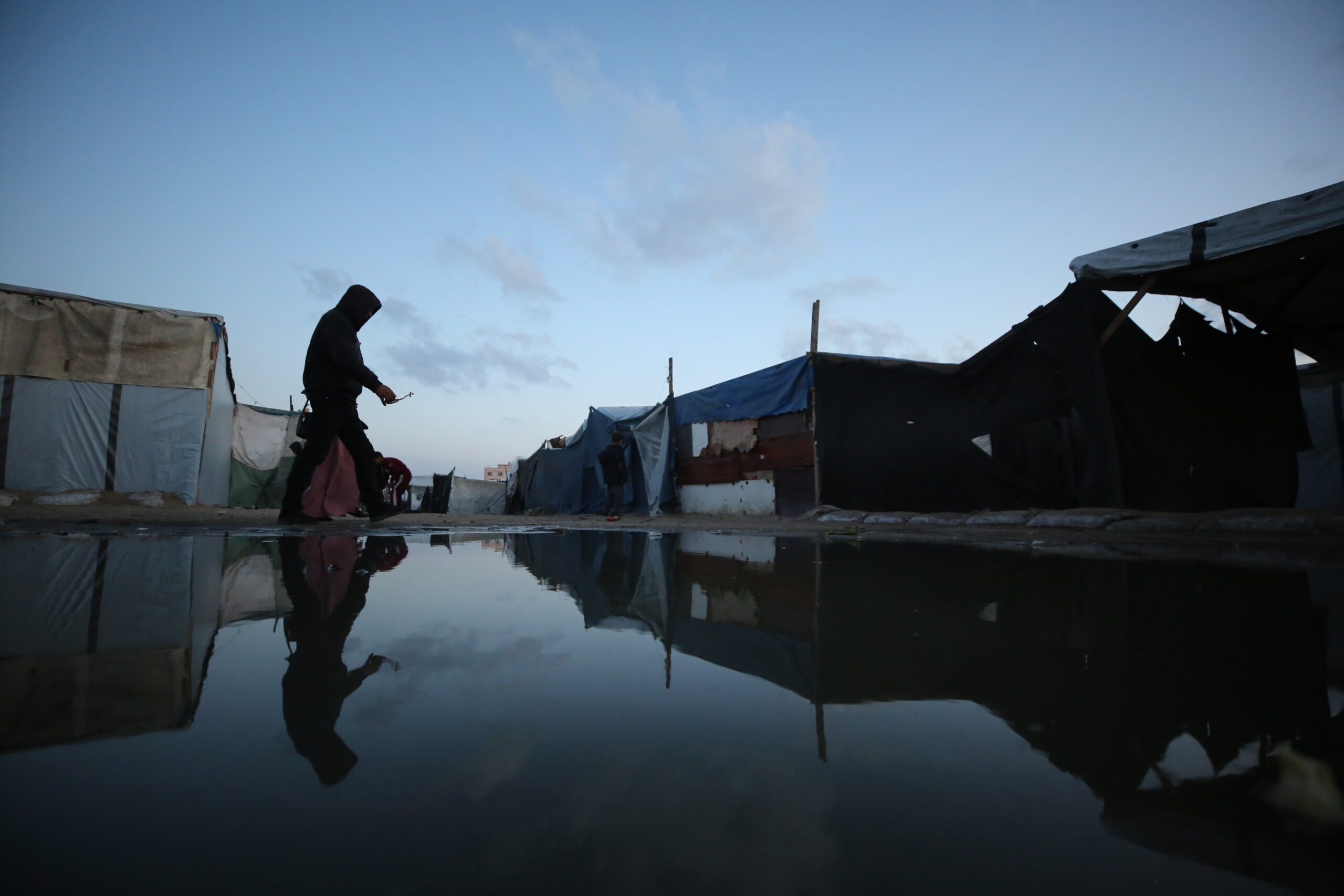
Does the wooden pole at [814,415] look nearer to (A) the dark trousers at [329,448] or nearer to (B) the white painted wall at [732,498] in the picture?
(B) the white painted wall at [732,498]

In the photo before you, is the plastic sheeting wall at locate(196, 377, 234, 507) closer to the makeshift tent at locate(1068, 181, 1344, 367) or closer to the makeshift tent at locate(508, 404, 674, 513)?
the makeshift tent at locate(508, 404, 674, 513)

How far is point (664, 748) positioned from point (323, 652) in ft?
2.51

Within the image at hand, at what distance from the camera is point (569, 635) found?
1348 mm

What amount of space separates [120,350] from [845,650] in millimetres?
10652

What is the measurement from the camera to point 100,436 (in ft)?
26.1

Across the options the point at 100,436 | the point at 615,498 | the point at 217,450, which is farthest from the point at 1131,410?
the point at 217,450

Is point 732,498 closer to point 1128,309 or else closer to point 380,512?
point 1128,309

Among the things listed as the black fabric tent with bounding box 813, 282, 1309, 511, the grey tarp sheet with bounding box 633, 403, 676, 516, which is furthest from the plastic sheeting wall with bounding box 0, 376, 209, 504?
the black fabric tent with bounding box 813, 282, 1309, 511

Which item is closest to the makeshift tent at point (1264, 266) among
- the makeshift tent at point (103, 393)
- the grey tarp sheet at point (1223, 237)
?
the grey tarp sheet at point (1223, 237)

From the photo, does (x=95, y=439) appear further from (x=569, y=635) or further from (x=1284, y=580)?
(x=1284, y=580)

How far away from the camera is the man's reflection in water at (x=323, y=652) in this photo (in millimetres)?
714

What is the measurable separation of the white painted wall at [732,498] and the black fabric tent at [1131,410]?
3002mm

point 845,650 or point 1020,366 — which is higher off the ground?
point 1020,366

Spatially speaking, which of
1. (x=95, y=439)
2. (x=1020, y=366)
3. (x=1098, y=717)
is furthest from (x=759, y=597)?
(x=95, y=439)
